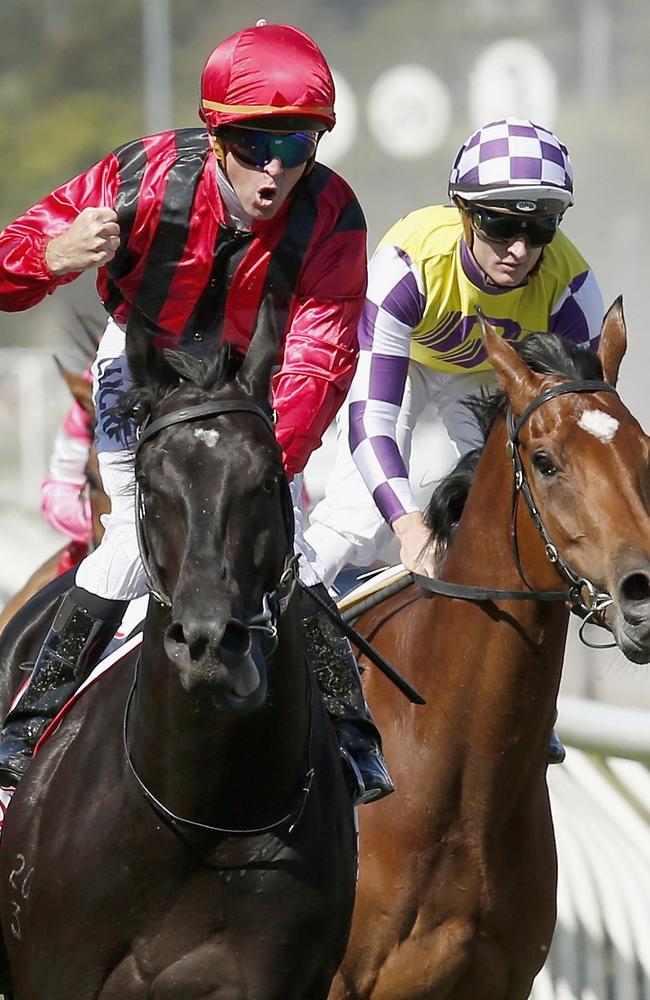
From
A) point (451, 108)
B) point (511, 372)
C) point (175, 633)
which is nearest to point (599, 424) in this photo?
point (511, 372)

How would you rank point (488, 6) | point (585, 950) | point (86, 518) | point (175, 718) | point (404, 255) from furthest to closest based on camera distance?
point (488, 6) < point (86, 518) < point (585, 950) < point (404, 255) < point (175, 718)

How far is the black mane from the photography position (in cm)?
402

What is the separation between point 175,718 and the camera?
3072mm

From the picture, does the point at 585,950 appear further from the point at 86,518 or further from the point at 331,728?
the point at 86,518

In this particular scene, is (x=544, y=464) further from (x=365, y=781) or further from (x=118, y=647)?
(x=118, y=647)

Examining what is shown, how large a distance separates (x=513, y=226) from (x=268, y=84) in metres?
1.27

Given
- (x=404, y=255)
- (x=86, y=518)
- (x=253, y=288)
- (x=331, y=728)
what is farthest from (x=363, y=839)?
(x=86, y=518)

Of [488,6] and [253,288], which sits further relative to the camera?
[488,6]

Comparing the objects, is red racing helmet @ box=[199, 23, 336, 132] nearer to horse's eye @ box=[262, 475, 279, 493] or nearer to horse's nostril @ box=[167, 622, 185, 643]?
horse's eye @ box=[262, 475, 279, 493]

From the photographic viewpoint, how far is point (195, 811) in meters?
3.13

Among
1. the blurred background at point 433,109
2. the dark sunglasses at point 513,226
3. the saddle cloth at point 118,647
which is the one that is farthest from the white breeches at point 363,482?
the blurred background at point 433,109

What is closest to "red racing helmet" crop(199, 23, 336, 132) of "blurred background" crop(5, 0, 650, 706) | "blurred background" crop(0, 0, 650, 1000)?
"blurred background" crop(0, 0, 650, 1000)

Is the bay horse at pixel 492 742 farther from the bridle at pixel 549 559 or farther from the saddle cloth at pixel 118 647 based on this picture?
the saddle cloth at pixel 118 647

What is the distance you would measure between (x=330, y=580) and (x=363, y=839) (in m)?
0.95
